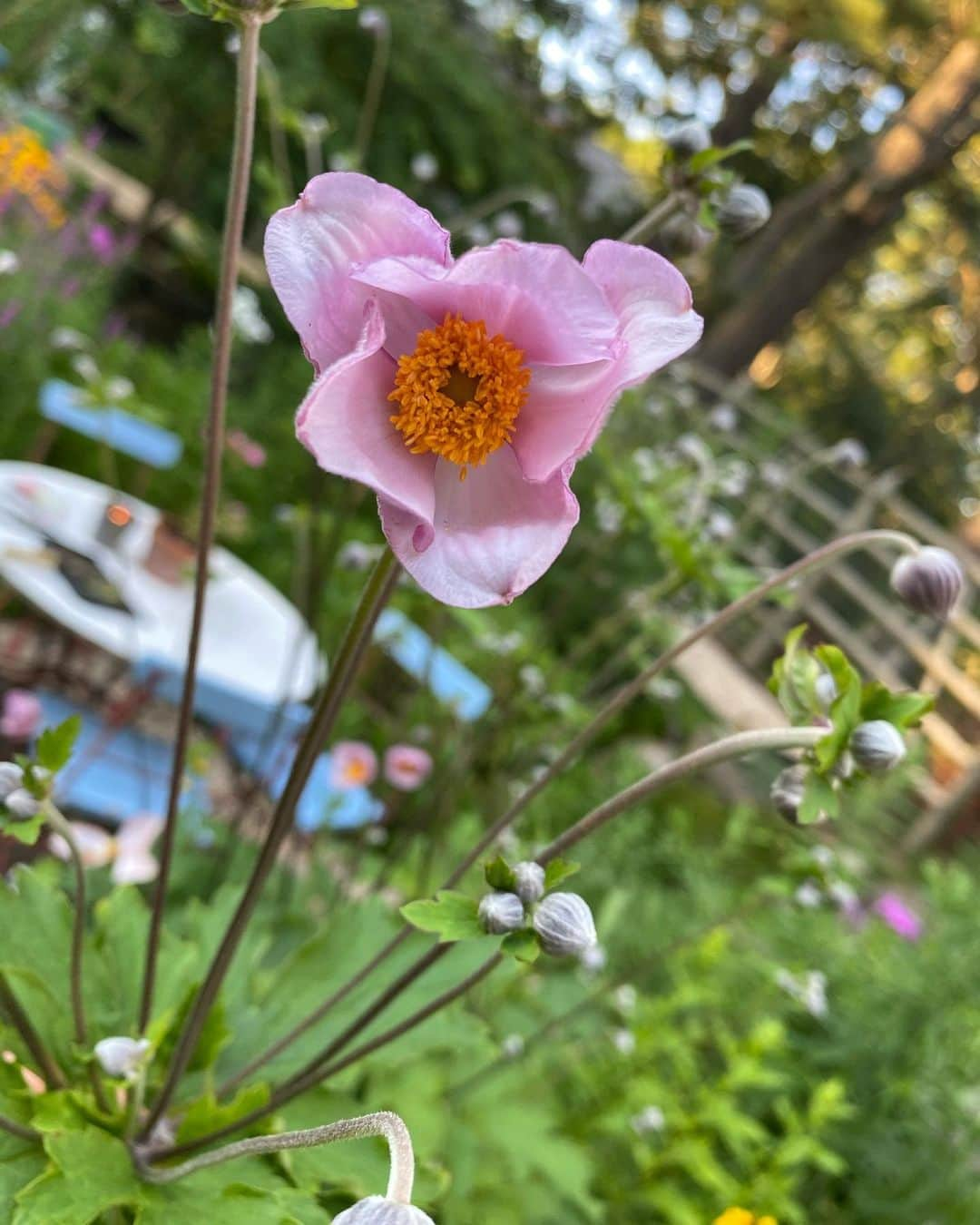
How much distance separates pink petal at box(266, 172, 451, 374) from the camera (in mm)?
542

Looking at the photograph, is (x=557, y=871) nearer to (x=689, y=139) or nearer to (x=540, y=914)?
(x=540, y=914)

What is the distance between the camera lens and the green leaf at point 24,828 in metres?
0.68

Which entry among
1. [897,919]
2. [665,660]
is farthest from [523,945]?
[897,919]

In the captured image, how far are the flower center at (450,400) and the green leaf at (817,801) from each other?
1.04 feet

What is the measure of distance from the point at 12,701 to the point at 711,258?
759 centimetres

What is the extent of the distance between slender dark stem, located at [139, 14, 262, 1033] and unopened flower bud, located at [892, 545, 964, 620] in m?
0.53

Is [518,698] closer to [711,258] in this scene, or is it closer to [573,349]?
[573,349]

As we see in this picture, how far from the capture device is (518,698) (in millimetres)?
1891

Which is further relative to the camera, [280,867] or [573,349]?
[280,867]

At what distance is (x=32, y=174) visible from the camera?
388 cm

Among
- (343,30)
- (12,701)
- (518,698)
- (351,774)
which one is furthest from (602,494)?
(343,30)

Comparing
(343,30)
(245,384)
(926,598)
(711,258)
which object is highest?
(926,598)

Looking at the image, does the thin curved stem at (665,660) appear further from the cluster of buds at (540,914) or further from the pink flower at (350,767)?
the pink flower at (350,767)

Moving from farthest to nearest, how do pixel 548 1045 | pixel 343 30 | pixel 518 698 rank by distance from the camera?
pixel 343 30
pixel 548 1045
pixel 518 698
